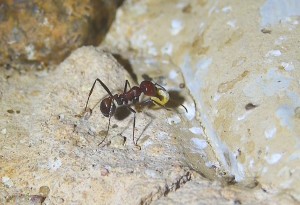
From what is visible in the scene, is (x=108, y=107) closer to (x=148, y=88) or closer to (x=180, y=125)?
(x=148, y=88)

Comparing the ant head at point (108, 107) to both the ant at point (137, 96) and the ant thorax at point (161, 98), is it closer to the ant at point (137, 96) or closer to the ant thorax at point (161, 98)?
the ant at point (137, 96)

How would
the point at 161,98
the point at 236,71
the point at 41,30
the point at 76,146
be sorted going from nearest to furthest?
the point at 76,146 → the point at 236,71 → the point at 161,98 → the point at 41,30

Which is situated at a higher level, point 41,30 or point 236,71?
point 41,30

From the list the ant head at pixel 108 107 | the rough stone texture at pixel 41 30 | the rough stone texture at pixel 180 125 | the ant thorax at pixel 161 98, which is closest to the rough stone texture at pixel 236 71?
the rough stone texture at pixel 180 125

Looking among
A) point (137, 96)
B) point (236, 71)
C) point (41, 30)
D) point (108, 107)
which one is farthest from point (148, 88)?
point (41, 30)

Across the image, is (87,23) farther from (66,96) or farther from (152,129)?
(152,129)

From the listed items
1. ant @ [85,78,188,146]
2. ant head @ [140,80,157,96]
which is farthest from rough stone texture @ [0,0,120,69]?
ant head @ [140,80,157,96]

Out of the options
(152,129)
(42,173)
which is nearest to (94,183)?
(42,173)
